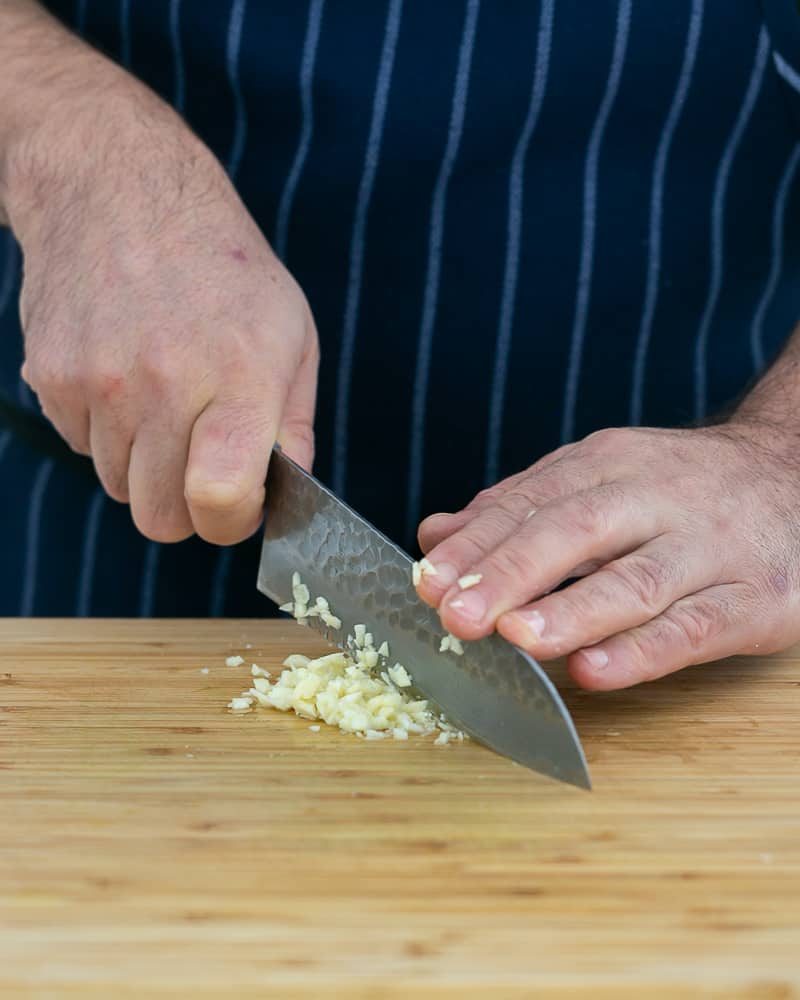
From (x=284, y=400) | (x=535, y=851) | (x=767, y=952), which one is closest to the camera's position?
(x=767, y=952)

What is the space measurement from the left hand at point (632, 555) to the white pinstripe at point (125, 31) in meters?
0.79

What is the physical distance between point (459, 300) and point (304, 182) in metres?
0.24

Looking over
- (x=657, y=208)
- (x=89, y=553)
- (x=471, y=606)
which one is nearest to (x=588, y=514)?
(x=471, y=606)

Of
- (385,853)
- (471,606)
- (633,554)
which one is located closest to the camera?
(385,853)

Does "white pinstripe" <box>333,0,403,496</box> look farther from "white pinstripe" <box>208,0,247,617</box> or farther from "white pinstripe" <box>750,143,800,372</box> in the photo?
"white pinstripe" <box>750,143,800,372</box>

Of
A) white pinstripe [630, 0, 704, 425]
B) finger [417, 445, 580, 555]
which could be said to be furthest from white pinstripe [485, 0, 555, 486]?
finger [417, 445, 580, 555]

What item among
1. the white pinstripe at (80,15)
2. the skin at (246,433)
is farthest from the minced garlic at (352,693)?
the white pinstripe at (80,15)

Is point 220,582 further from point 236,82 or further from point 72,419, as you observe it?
point 236,82

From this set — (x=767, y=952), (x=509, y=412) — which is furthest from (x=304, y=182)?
(x=767, y=952)

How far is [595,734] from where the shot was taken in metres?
1.03

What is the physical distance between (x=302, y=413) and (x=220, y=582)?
0.50 metres

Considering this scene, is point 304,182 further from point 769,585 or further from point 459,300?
point 769,585

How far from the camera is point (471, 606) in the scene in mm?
937

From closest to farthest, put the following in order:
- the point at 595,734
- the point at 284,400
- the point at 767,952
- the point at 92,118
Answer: the point at 767,952 → the point at 595,734 → the point at 284,400 → the point at 92,118
